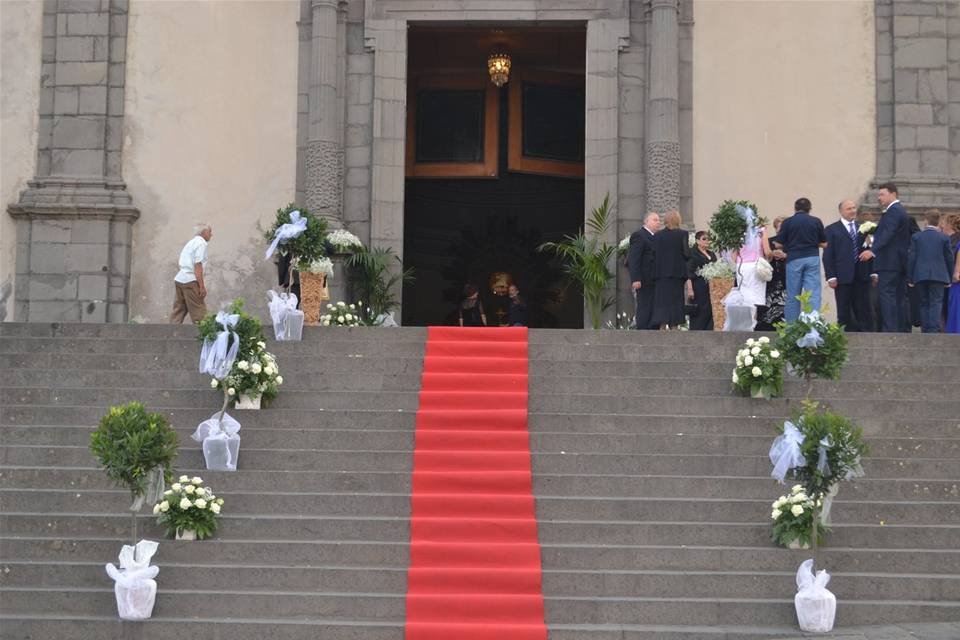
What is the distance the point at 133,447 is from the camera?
10.2m

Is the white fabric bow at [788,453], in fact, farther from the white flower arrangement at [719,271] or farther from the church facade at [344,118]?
the church facade at [344,118]

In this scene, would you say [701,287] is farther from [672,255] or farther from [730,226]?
[672,255]

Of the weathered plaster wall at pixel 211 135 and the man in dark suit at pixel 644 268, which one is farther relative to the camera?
the weathered plaster wall at pixel 211 135

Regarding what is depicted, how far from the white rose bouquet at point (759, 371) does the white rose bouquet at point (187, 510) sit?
15.5 feet

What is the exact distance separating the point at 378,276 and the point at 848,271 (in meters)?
5.71

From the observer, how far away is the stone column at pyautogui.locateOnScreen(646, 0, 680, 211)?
18391 millimetres

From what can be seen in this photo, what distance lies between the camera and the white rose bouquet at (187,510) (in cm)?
1086

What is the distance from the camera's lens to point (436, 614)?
10266mm

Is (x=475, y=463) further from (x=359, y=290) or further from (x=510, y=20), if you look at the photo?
(x=510, y=20)

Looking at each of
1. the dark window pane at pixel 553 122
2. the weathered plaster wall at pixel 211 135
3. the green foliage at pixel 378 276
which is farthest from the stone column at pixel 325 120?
the dark window pane at pixel 553 122

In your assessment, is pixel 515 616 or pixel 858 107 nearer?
pixel 515 616

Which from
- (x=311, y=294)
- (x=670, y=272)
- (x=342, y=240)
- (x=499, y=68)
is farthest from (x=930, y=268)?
(x=499, y=68)

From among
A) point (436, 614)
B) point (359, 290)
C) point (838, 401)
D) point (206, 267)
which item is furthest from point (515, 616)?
point (206, 267)

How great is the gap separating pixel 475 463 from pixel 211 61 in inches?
362
